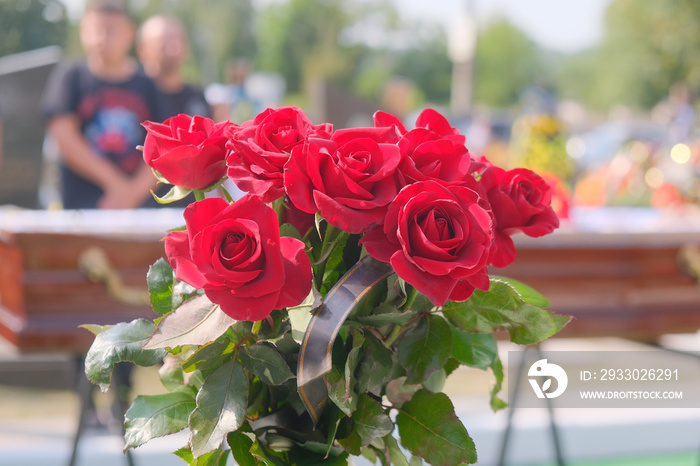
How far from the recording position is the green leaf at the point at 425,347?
64cm

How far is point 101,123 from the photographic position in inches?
113

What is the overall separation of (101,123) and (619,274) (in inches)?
83.5

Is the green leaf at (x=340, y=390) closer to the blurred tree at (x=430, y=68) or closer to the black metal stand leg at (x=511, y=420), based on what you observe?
the black metal stand leg at (x=511, y=420)

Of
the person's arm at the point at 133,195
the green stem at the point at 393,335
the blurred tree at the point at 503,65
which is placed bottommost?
the person's arm at the point at 133,195

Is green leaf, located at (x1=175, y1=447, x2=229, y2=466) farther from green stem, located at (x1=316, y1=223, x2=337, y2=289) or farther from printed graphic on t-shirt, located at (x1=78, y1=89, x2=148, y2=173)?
printed graphic on t-shirt, located at (x1=78, y1=89, x2=148, y2=173)

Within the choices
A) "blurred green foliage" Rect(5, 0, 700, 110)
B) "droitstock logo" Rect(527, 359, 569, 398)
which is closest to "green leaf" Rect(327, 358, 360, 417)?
"droitstock logo" Rect(527, 359, 569, 398)

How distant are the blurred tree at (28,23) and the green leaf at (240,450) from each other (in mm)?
Answer: 5045

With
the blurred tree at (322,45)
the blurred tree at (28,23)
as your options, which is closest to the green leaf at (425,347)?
the blurred tree at (28,23)

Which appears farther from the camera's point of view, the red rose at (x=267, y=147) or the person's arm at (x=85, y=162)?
the person's arm at (x=85, y=162)

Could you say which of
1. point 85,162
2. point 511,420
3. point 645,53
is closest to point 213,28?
point 645,53

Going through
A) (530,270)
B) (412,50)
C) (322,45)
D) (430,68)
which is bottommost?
(530,270)

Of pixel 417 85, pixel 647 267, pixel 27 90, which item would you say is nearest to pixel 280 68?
pixel 417 85

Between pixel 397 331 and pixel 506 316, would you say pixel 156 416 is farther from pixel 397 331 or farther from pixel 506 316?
pixel 506 316

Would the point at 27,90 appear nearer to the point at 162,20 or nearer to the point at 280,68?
the point at 162,20
